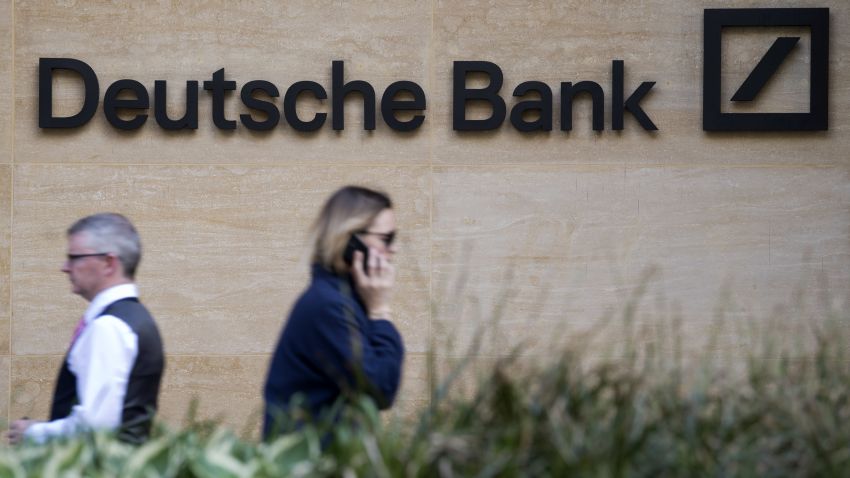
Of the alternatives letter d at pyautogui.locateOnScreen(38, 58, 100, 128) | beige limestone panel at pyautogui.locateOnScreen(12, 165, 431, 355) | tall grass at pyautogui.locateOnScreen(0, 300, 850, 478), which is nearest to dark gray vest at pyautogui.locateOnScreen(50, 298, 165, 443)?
tall grass at pyautogui.locateOnScreen(0, 300, 850, 478)

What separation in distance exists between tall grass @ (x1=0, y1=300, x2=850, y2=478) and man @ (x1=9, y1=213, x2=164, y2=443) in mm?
836

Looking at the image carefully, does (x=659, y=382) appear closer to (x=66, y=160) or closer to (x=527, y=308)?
(x=527, y=308)

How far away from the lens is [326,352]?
3.61 metres

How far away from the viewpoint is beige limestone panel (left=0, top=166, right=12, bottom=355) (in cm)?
766

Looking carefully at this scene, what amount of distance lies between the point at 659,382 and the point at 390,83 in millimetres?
4960

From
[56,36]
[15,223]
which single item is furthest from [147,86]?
[15,223]

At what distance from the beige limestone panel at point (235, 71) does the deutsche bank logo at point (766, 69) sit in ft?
5.57

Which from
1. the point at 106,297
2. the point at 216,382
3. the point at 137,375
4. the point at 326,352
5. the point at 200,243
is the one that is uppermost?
the point at 200,243

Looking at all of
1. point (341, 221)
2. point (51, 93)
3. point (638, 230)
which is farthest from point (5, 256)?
point (341, 221)

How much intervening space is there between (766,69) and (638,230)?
1223 millimetres

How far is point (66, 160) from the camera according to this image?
7.68 meters

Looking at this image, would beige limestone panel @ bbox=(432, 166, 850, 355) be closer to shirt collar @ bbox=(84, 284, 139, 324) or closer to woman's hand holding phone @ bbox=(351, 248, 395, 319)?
shirt collar @ bbox=(84, 284, 139, 324)

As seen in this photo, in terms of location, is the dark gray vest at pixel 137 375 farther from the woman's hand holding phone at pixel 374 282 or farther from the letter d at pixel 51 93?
the letter d at pixel 51 93

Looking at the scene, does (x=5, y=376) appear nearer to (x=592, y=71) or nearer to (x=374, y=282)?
(x=592, y=71)
